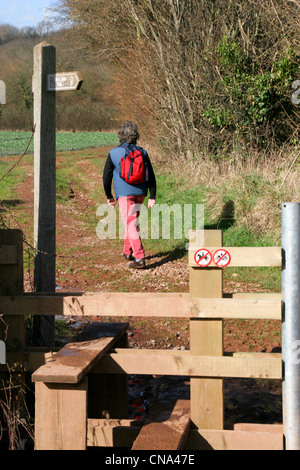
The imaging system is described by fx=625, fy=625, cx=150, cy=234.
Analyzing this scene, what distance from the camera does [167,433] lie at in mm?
3330

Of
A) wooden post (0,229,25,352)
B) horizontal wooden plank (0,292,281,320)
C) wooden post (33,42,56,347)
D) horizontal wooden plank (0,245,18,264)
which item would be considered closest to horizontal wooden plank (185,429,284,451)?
horizontal wooden plank (0,292,281,320)

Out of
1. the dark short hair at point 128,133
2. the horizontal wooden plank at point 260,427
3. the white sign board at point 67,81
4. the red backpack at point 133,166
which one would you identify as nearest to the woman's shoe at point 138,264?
the red backpack at point 133,166

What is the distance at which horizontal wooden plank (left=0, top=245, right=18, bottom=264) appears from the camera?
12.3 ft

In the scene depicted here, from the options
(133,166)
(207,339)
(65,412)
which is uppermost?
(133,166)

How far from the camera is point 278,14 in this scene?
539 inches

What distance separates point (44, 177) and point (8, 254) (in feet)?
4.49

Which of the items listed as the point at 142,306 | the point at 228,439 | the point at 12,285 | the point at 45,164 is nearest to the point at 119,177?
the point at 45,164

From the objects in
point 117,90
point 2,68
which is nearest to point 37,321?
point 117,90

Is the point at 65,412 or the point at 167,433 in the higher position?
the point at 65,412

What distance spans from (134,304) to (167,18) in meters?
13.4

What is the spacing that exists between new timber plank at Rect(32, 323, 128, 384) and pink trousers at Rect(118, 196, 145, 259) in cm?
388

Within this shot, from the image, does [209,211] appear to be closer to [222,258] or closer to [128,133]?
[128,133]

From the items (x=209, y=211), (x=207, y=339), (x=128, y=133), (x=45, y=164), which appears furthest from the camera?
(x=209, y=211)

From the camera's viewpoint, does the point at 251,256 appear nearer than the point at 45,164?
Yes
